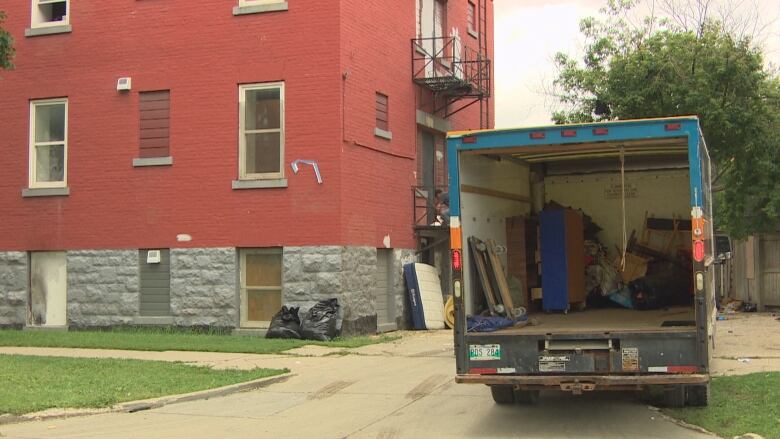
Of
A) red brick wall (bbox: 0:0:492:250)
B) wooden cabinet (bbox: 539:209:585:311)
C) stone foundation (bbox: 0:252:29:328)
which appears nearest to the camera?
wooden cabinet (bbox: 539:209:585:311)

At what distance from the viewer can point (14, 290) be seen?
62.7 feet

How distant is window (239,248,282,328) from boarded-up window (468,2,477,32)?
11.2m

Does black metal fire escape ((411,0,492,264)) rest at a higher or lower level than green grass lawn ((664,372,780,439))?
higher

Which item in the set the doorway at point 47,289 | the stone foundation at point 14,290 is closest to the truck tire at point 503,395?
the doorway at point 47,289

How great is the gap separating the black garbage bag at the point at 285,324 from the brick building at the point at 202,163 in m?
0.62

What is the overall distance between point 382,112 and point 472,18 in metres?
7.86

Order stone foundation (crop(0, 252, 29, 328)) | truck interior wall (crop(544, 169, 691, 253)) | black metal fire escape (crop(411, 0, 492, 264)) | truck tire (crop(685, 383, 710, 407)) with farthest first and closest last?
black metal fire escape (crop(411, 0, 492, 264)) < stone foundation (crop(0, 252, 29, 328)) < truck interior wall (crop(544, 169, 691, 253)) < truck tire (crop(685, 383, 710, 407))

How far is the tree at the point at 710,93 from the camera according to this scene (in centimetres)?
1967

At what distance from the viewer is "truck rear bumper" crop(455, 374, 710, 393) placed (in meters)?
7.39

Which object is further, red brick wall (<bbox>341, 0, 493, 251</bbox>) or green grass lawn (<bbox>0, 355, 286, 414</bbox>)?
red brick wall (<bbox>341, 0, 493, 251</bbox>)

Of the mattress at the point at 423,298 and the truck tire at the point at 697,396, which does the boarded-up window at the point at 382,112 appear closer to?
the mattress at the point at 423,298

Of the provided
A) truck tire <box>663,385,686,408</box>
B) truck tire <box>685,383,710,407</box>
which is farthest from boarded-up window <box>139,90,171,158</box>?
truck tire <box>685,383,710,407</box>

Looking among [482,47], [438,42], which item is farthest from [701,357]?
[482,47]

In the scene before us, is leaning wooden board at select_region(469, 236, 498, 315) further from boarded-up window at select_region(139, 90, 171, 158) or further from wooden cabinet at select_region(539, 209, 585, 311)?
boarded-up window at select_region(139, 90, 171, 158)
